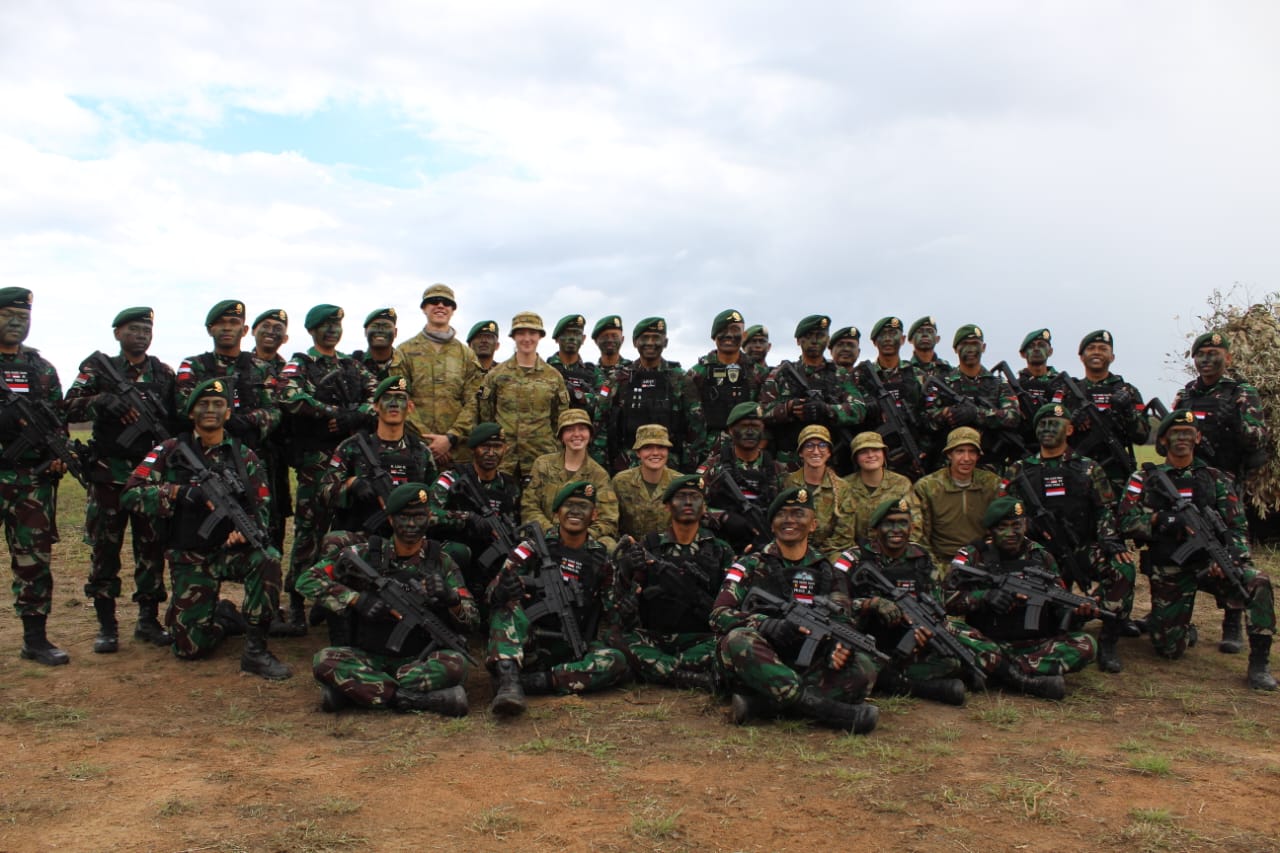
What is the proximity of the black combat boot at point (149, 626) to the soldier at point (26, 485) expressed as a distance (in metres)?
0.71

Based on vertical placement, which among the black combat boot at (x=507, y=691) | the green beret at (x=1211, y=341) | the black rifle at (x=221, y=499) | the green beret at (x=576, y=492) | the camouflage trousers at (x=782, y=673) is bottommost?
the black combat boot at (x=507, y=691)

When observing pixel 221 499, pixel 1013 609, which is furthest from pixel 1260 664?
pixel 221 499

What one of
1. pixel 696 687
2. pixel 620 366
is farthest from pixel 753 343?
pixel 696 687

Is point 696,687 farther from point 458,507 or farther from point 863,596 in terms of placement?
point 458,507

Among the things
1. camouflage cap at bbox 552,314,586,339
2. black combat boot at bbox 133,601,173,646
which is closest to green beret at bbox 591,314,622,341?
camouflage cap at bbox 552,314,586,339

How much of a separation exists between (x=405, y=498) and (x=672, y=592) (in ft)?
7.20

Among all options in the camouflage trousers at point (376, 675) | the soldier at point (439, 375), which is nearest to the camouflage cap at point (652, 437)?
the soldier at point (439, 375)

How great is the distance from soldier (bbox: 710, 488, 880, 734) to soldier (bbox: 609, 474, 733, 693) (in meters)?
0.43

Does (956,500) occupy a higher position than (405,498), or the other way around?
(956,500)

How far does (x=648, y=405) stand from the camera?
983 cm

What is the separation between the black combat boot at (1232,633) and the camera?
8.92 m

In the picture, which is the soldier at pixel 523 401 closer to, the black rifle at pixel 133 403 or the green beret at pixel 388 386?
the green beret at pixel 388 386

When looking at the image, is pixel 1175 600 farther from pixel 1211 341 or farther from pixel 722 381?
pixel 722 381

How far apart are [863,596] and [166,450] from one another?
5753 millimetres
